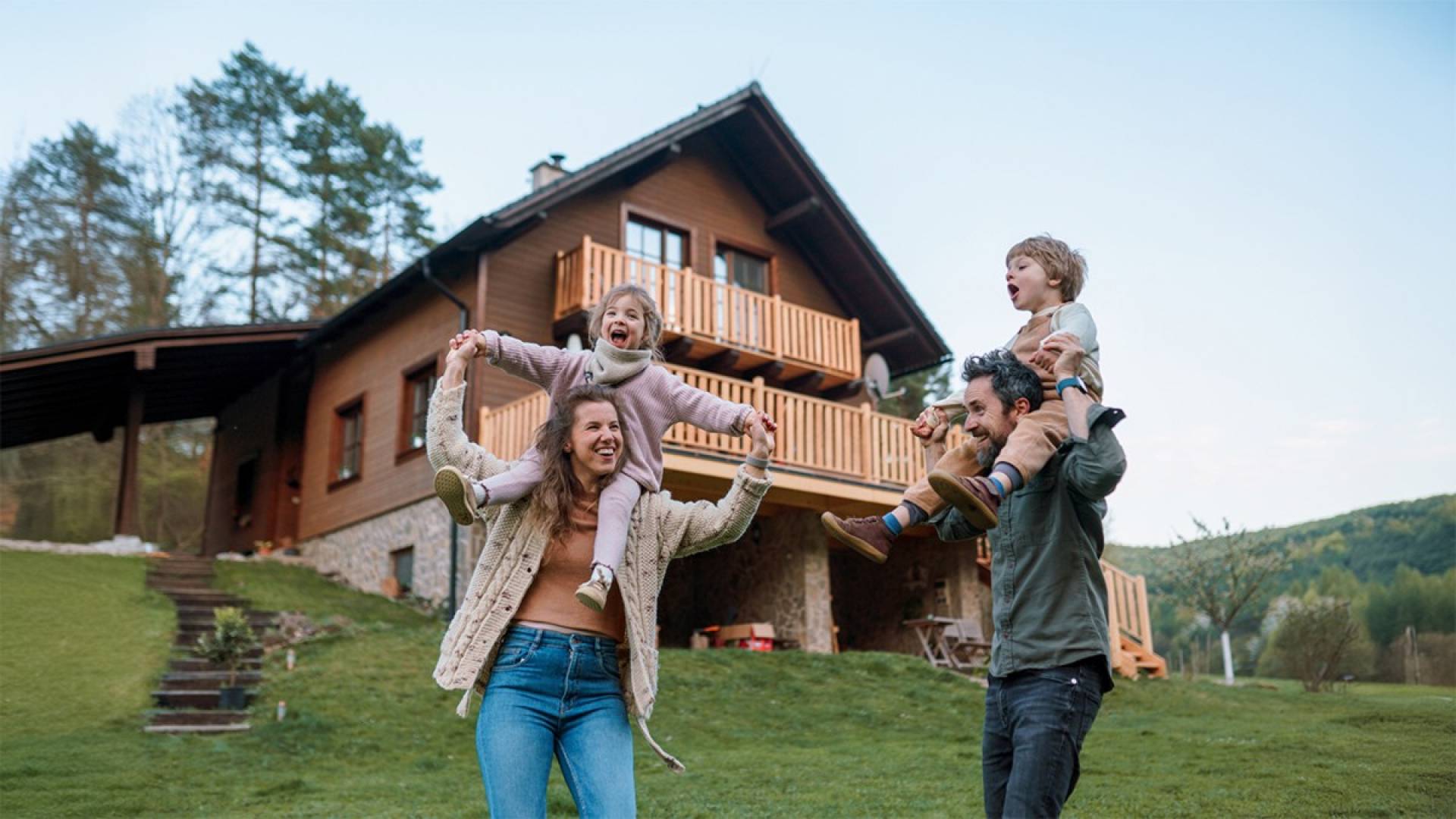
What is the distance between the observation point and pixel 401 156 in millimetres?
29672

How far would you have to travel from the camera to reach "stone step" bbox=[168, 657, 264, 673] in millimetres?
10547

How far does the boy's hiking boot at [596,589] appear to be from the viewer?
2.73 metres

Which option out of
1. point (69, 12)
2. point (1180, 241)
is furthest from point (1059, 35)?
point (69, 12)

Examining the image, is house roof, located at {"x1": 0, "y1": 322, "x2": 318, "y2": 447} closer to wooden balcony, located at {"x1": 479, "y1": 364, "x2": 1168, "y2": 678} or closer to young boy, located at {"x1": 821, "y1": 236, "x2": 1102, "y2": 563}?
wooden balcony, located at {"x1": 479, "y1": 364, "x2": 1168, "y2": 678}

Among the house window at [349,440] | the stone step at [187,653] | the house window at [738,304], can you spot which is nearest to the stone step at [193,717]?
the stone step at [187,653]

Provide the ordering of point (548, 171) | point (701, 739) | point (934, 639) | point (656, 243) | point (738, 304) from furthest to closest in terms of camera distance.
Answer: point (548, 171) < point (656, 243) < point (738, 304) < point (934, 639) < point (701, 739)

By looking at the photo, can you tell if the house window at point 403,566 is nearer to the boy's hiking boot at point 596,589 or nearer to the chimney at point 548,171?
the chimney at point 548,171

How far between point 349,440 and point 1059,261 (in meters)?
17.1

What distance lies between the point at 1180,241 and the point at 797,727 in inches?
211

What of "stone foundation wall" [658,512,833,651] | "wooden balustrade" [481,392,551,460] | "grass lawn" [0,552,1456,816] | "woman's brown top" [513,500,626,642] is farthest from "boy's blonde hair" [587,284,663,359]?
"stone foundation wall" [658,512,833,651]

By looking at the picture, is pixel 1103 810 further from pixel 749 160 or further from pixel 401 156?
→ pixel 401 156

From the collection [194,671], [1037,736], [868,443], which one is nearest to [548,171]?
[868,443]

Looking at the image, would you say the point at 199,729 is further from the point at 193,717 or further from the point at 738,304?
the point at 738,304

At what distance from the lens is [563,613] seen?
9.47 feet
